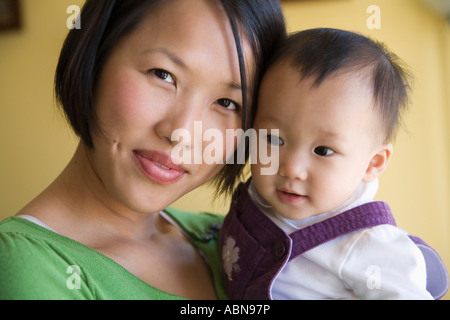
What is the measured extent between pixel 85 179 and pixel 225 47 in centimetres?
40

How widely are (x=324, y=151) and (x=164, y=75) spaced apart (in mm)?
332

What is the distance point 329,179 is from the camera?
93 centimetres

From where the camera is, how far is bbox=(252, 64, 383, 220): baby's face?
91 centimetres

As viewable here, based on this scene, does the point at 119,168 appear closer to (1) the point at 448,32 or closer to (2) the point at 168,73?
(2) the point at 168,73

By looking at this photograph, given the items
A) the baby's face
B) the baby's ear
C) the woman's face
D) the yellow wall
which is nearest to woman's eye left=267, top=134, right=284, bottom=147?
the baby's face

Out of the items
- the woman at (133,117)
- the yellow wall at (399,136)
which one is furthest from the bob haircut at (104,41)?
the yellow wall at (399,136)

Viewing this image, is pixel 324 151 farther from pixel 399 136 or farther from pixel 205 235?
pixel 399 136

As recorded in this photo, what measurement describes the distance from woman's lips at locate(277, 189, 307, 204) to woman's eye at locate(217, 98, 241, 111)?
0.18 meters

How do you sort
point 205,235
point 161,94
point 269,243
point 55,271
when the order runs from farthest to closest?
point 205,235 < point 269,243 < point 161,94 < point 55,271

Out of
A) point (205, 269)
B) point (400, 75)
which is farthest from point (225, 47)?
point (205, 269)

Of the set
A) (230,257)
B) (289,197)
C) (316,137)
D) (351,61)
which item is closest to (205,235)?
→ (230,257)

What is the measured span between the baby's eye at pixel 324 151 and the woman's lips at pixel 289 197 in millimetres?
91

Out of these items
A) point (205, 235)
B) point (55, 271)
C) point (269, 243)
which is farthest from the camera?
point (205, 235)

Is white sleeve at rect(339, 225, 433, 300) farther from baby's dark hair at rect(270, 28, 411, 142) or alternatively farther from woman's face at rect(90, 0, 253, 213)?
woman's face at rect(90, 0, 253, 213)
